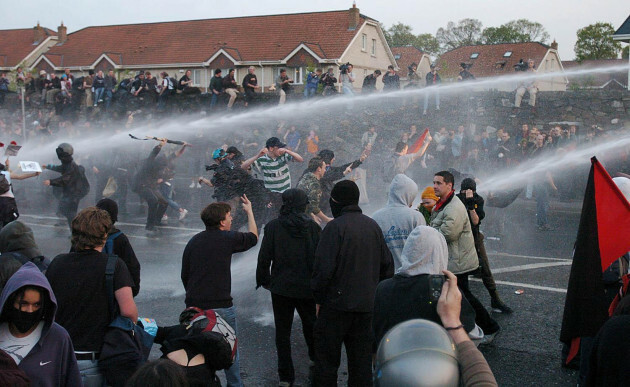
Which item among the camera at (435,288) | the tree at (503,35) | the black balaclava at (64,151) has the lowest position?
the camera at (435,288)

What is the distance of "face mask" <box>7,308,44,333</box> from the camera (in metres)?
3.10

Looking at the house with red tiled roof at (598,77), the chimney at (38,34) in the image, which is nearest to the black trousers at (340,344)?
the house with red tiled roof at (598,77)

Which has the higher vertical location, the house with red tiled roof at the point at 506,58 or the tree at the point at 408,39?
the tree at the point at 408,39

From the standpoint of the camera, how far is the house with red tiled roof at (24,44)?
56.3 meters

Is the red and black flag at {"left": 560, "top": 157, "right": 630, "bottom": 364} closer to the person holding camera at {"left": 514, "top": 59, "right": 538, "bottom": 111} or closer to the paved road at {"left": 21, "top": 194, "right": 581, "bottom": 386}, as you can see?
the paved road at {"left": 21, "top": 194, "right": 581, "bottom": 386}

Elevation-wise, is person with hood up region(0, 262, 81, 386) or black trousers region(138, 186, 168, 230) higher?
person with hood up region(0, 262, 81, 386)

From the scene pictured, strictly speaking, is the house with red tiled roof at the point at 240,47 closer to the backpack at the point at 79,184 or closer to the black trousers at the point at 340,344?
the backpack at the point at 79,184

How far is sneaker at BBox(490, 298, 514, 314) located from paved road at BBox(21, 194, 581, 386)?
10 centimetres

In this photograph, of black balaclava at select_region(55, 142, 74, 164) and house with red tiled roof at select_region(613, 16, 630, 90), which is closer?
black balaclava at select_region(55, 142, 74, 164)

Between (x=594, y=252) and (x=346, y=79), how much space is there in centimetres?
1685

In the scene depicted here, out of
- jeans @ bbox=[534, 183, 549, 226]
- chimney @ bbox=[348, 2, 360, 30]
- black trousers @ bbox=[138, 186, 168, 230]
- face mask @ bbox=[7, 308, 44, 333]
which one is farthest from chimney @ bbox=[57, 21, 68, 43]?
face mask @ bbox=[7, 308, 44, 333]

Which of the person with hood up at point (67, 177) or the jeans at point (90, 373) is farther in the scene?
the person with hood up at point (67, 177)

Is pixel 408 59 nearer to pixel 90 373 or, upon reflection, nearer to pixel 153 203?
pixel 153 203

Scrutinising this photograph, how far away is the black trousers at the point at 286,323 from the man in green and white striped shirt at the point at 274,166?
3.60 metres
